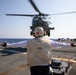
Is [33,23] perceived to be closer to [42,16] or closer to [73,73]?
[42,16]

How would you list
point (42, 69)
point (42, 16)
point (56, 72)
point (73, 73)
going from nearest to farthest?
point (42, 69) → point (56, 72) → point (73, 73) → point (42, 16)

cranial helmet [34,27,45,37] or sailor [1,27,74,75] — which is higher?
cranial helmet [34,27,45,37]

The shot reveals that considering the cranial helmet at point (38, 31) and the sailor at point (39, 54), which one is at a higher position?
the cranial helmet at point (38, 31)

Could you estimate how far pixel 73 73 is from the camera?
9914 millimetres

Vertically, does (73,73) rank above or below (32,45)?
below

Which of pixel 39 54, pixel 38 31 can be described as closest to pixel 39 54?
pixel 39 54

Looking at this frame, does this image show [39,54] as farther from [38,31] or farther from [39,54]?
[38,31]

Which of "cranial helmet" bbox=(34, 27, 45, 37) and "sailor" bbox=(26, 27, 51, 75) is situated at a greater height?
"cranial helmet" bbox=(34, 27, 45, 37)

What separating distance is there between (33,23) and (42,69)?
17.9 meters

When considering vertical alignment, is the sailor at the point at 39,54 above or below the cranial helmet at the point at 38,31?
below

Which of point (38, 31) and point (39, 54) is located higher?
point (38, 31)

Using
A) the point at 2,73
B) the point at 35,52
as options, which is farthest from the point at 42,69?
the point at 2,73

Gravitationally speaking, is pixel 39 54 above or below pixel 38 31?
below

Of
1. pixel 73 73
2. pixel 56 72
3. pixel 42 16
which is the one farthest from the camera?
pixel 42 16
